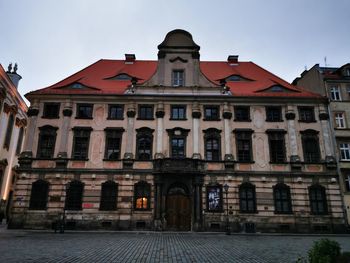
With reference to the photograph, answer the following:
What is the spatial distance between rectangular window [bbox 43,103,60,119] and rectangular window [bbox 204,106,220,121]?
1454 cm

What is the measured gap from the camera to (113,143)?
84.7 feet

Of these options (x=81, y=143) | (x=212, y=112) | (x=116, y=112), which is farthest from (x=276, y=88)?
(x=81, y=143)

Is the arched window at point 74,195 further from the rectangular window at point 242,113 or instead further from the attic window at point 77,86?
the rectangular window at point 242,113

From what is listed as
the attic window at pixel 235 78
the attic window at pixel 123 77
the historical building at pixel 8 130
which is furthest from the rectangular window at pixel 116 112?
the historical building at pixel 8 130

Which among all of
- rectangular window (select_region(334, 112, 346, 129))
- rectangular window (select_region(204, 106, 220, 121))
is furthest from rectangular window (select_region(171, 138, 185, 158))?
rectangular window (select_region(334, 112, 346, 129))

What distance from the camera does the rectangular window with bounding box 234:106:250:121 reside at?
1064 inches

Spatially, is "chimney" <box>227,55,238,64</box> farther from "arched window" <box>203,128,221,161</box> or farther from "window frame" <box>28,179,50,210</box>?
"window frame" <box>28,179,50,210</box>

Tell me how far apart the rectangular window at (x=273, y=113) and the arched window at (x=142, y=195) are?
13.6 m

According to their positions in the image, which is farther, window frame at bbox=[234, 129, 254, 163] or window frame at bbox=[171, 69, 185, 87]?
window frame at bbox=[171, 69, 185, 87]

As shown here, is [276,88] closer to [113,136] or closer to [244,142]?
[244,142]

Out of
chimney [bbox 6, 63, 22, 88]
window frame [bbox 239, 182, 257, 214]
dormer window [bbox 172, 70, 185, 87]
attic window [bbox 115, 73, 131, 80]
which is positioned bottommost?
window frame [bbox 239, 182, 257, 214]

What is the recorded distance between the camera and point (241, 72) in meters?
32.7

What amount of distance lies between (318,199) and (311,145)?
505 cm

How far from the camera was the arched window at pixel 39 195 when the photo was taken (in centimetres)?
2398
